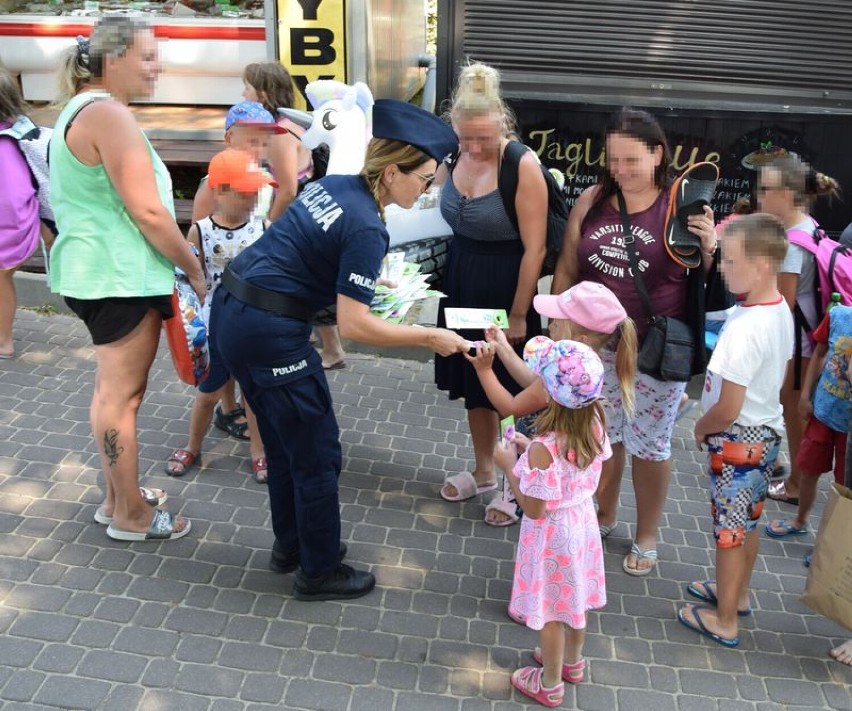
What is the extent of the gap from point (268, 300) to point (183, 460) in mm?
1691

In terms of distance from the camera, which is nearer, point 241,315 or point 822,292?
point 241,315

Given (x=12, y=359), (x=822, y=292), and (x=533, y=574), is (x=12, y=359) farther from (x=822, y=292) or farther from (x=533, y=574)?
(x=822, y=292)

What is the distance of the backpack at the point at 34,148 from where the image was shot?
16.6ft

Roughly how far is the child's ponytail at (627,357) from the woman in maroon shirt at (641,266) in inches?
5.9

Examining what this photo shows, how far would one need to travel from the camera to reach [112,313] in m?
3.35

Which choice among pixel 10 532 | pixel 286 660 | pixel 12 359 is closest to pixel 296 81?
pixel 12 359

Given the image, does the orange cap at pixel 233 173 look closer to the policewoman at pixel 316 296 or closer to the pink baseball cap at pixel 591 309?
the policewoman at pixel 316 296

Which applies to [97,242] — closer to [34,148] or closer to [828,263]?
[34,148]

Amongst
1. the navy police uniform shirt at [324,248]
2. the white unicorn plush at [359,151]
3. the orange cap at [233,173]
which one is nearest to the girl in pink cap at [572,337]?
the navy police uniform shirt at [324,248]

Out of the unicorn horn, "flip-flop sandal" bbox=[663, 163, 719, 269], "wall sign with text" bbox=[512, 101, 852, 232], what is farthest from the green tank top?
"wall sign with text" bbox=[512, 101, 852, 232]

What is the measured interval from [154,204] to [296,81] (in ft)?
13.3

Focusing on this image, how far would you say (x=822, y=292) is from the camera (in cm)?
369

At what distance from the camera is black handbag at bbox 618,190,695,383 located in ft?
11.0

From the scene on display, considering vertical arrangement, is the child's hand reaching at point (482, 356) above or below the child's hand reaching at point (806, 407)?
above
